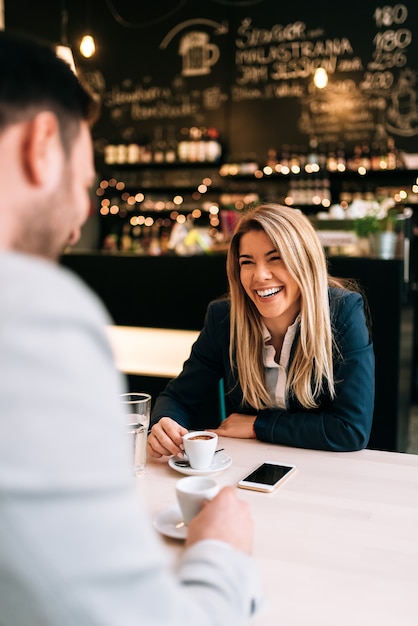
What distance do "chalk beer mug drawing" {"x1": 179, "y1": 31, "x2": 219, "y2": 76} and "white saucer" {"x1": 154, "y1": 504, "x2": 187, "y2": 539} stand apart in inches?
245

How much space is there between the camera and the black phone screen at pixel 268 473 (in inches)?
51.0

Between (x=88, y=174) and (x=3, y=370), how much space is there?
0.36 metres

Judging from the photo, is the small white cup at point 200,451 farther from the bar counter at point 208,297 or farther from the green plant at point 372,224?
the green plant at point 372,224

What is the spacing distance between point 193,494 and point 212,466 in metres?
0.41

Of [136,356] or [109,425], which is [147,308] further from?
[109,425]

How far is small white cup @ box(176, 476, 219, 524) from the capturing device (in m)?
0.99

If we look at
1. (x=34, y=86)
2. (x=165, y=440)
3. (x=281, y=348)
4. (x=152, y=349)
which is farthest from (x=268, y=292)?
(x=152, y=349)

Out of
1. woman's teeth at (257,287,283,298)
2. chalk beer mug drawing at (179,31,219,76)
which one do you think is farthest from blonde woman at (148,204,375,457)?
chalk beer mug drawing at (179,31,219,76)

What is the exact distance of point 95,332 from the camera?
527 millimetres

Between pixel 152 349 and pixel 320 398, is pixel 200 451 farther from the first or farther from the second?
pixel 152 349

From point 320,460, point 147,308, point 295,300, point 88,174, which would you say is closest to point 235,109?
point 147,308

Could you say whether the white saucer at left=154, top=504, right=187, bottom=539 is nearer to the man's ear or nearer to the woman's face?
the man's ear

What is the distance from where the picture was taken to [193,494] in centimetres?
99

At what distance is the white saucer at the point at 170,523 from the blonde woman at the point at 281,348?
55 centimetres
